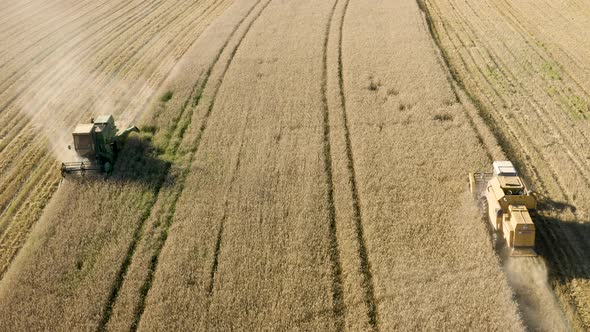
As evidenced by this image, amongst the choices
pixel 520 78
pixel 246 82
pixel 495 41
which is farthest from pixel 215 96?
pixel 495 41

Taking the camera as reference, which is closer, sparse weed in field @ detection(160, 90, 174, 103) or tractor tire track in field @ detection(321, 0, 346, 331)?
tractor tire track in field @ detection(321, 0, 346, 331)

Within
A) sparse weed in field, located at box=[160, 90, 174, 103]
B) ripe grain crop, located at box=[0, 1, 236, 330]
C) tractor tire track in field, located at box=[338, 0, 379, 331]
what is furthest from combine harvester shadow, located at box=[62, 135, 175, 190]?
tractor tire track in field, located at box=[338, 0, 379, 331]

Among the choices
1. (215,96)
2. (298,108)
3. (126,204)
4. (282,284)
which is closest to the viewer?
(282,284)

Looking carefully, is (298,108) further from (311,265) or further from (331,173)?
(311,265)

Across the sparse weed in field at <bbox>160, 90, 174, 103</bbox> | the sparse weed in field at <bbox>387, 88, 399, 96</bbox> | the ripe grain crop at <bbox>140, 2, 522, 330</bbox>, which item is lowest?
the ripe grain crop at <bbox>140, 2, 522, 330</bbox>

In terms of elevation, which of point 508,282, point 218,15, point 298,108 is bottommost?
point 508,282

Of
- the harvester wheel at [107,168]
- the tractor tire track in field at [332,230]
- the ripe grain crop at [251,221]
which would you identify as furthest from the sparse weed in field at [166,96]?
the tractor tire track in field at [332,230]

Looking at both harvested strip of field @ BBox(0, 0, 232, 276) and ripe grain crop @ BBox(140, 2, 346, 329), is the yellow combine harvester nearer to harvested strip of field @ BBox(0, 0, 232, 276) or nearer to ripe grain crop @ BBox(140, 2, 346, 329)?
ripe grain crop @ BBox(140, 2, 346, 329)

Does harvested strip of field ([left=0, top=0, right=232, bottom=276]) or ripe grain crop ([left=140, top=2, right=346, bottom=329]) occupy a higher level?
harvested strip of field ([left=0, top=0, right=232, bottom=276])
